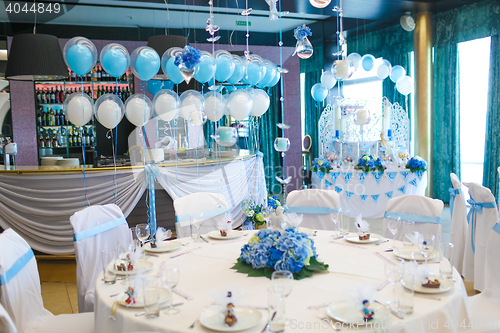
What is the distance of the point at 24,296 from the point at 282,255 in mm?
1420

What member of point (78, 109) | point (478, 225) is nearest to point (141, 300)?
point (78, 109)

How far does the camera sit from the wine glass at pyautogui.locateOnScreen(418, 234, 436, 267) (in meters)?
2.20

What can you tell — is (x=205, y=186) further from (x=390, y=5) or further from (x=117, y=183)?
(x=390, y=5)

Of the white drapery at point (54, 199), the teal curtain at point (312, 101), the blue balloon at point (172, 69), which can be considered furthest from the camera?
the teal curtain at point (312, 101)

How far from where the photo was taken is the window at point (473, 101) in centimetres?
752

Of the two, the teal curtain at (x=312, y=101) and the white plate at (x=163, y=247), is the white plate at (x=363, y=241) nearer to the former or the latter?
the white plate at (x=163, y=247)

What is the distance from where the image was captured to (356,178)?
22.0 ft

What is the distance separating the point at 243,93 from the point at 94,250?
1907mm

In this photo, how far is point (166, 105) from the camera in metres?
4.22

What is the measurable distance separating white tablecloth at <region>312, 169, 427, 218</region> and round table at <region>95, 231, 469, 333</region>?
419cm

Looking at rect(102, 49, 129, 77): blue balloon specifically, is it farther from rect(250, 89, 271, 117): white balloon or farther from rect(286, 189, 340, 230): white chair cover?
rect(286, 189, 340, 230): white chair cover

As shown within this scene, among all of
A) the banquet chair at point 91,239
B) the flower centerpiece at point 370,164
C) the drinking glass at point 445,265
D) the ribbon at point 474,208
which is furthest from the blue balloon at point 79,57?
the flower centerpiece at point 370,164

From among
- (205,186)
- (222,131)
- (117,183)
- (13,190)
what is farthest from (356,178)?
(13,190)

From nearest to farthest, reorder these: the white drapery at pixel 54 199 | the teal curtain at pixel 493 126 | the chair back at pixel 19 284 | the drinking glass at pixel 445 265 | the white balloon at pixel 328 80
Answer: the drinking glass at pixel 445 265
the chair back at pixel 19 284
the white drapery at pixel 54 199
the teal curtain at pixel 493 126
the white balloon at pixel 328 80
